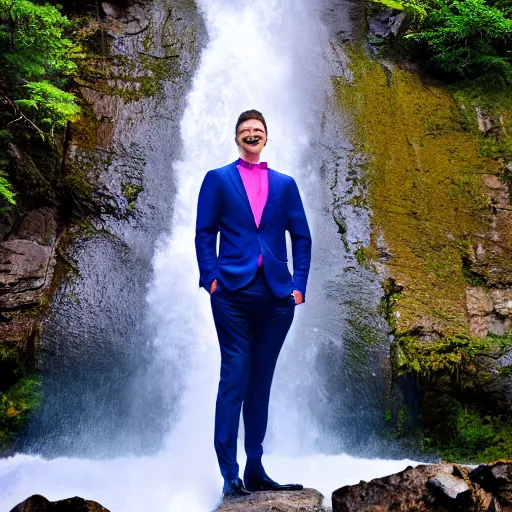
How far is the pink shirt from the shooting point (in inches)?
129

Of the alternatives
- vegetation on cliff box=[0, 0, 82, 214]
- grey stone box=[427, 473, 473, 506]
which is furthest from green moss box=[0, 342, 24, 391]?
grey stone box=[427, 473, 473, 506]

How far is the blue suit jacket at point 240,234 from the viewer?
319cm

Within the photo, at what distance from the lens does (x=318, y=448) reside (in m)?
5.37

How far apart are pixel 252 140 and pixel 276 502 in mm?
1796

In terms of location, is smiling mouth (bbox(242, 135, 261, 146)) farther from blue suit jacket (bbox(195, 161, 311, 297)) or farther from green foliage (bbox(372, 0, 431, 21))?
green foliage (bbox(372, 0, 431, 21))

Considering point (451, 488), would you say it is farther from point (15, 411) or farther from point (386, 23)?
point (386, 23)

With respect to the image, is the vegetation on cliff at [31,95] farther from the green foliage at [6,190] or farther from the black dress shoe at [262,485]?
the black dress shoe at [262,485]

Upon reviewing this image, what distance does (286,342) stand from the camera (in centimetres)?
612

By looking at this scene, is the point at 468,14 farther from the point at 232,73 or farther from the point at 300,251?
the point at 300,251

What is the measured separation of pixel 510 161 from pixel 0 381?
6.15 m

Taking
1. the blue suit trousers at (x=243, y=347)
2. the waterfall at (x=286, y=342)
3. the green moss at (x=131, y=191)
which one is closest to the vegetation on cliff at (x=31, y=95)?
the green moss at (x=131, y=191)

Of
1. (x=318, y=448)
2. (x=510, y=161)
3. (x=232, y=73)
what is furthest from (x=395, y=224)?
(x=232, y=73)

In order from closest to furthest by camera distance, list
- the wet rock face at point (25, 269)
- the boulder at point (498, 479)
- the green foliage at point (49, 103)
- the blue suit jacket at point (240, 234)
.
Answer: the boulder at point (498, 479) < the blue suit jacket at point (240, 234) < the wet rock face at point (25, 269) < the green foliage at point (49, 103)

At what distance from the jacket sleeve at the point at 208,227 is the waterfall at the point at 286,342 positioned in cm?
143
